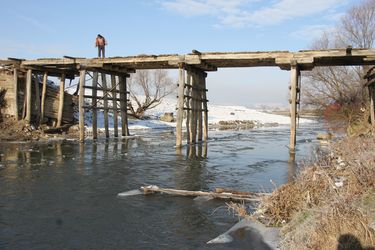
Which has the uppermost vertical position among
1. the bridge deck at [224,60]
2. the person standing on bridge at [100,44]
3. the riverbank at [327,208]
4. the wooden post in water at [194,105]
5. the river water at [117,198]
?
the person standing on bridge at [100,44]

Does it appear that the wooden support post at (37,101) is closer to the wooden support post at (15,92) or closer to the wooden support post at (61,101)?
the wooden support post at (61,101)

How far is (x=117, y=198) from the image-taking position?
25.0 feet

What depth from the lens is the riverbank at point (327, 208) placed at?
3770 mm

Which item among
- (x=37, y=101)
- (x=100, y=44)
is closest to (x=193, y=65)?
(x=100, y=44)

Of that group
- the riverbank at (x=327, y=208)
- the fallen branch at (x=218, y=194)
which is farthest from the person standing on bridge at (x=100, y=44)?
the riverbank at (x=327, y=208)

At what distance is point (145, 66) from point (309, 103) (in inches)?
677

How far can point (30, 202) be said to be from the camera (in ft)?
23.6

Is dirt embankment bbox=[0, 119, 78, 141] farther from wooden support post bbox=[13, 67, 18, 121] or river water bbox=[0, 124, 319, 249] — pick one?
river water bbox=[0, 124, 319, 249]

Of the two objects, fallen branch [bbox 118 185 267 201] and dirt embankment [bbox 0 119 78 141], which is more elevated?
dirt embankment [bbox 0 119 78 141]

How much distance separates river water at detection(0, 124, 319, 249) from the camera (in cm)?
530

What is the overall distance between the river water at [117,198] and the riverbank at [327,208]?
621 millimetres

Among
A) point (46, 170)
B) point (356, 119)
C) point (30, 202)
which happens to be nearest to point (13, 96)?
point (46, 170)

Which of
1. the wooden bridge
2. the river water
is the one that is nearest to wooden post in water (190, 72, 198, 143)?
the wooden bridge

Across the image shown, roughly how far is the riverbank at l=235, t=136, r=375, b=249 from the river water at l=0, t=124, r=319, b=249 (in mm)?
621
